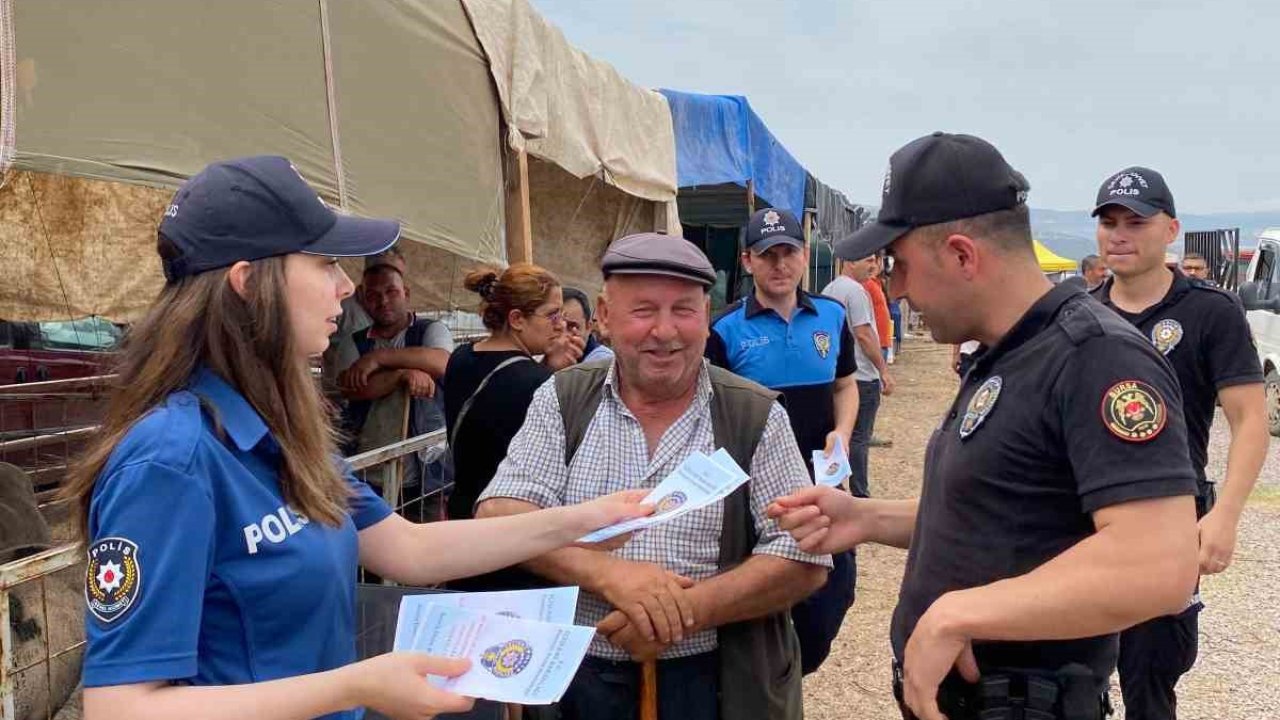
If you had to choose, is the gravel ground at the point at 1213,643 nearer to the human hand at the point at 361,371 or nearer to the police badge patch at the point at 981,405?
the human hand at the point at 361,371

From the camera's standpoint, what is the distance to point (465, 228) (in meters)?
4.19

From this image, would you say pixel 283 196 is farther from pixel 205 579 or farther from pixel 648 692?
pixel 648 692

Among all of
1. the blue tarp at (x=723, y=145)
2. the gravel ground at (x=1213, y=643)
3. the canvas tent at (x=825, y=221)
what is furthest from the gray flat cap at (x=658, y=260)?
the canvas tent at (x=825, y=221)

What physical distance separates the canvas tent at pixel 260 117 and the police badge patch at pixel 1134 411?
8.39 feet

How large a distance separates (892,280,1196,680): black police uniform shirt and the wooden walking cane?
0.67 meters

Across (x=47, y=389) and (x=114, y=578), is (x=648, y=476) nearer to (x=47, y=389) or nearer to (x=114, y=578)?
(x=114, y=578)

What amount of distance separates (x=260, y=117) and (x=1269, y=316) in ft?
43.1

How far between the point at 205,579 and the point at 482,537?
2.68 ft

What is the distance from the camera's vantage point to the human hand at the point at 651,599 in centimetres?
217

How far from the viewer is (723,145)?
8.61 meters

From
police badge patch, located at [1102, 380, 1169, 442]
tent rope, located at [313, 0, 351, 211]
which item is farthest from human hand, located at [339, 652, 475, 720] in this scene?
tent rope, located at [313, 0, 351, 211]

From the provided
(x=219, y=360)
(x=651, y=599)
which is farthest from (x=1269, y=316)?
(x=219, y=360)

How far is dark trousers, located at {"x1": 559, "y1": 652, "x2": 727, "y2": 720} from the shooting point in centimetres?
236

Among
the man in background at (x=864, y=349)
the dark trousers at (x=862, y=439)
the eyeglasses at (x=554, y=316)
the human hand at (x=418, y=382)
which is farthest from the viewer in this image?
the man in background at (x=864, y=349)
